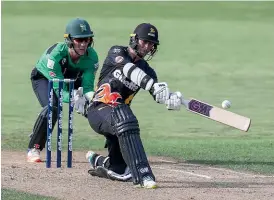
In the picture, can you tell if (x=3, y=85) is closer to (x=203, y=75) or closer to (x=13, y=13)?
(x=203, y=75)

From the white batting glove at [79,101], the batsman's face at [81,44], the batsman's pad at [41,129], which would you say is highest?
the batsman's face at [81,44]

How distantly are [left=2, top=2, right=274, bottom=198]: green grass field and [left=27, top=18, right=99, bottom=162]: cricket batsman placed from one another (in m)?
1.18

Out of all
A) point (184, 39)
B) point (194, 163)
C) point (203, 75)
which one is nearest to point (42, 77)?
point (194, 163)

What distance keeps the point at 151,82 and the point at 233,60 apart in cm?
1340

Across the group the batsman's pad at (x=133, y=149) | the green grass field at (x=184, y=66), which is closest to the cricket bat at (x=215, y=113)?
the batsman's pad at (x=133, y=149)

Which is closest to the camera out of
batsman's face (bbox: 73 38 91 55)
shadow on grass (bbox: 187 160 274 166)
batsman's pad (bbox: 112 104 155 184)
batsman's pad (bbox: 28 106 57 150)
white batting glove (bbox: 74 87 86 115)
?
batsman's pad (bbox: 112 104 155 184)

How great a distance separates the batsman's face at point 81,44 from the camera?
10836 millimetres

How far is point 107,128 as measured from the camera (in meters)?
9.40

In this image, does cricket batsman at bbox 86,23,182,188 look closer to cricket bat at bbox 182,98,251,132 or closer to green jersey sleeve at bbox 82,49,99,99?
cricket bat at bbox 182,98,251,132

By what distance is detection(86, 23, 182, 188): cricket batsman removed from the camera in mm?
9117

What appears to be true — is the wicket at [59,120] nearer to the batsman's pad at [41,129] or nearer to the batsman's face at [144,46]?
the batsman's pad at [41,129]

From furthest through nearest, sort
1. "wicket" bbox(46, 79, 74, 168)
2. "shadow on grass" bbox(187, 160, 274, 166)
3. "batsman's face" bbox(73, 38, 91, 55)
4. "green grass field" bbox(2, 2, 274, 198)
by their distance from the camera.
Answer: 1. "green grass field" bbox(2, 2, 274, 198)
2. "shadow on grass" bbox(187, 160, 274, 166)
3. "batsman's face" bbox(73, 38, 91, 55)
4. "wicket" bbox(46, 79, 74, 168)

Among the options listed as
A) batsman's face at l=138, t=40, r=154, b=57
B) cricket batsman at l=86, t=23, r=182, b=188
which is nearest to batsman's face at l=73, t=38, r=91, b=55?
cricket batsman at l=86, t=23, r=182, b=188

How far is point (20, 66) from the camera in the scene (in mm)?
20828
